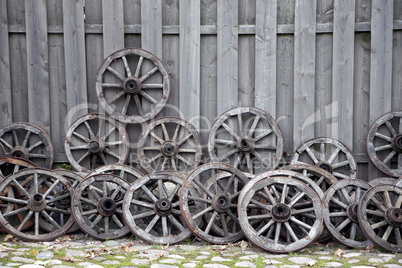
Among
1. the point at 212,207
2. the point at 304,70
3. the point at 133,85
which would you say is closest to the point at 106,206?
the point at 212,207

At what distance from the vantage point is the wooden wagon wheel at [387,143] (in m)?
6.05

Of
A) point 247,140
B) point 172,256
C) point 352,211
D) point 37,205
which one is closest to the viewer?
point 172,256

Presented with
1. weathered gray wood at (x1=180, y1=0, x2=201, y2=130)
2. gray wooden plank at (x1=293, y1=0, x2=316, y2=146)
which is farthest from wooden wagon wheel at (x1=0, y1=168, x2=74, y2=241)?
gray wooden plank at (x1=293, y1=0, x2=316, y2=146)

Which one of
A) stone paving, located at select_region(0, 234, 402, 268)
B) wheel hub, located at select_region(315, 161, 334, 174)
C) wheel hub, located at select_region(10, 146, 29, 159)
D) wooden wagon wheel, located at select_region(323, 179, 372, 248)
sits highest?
wheel hub, located at select_region(10, 146, 29, 159)

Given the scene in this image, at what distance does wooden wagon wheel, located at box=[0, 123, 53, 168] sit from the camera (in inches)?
249

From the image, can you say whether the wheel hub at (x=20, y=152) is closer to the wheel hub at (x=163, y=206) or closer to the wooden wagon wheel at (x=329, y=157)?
the wheel hub at (x=163, y=206)

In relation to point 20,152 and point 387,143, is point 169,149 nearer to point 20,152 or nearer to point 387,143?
point 20,152

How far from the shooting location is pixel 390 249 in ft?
15.6

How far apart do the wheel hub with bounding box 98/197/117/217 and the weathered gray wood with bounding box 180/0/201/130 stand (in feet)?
5.63

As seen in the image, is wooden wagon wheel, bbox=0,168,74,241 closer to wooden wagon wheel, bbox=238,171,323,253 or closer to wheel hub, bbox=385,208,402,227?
wooden wagon wheel, bbox=238,171,323,253

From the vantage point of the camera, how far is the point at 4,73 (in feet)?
21.0

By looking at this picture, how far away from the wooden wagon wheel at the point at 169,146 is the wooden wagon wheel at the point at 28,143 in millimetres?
1422

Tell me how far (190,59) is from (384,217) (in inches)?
133

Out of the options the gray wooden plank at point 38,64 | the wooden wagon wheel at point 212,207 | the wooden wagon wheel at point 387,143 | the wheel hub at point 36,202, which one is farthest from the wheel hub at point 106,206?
the wooden wagon wheel at point 387,143
